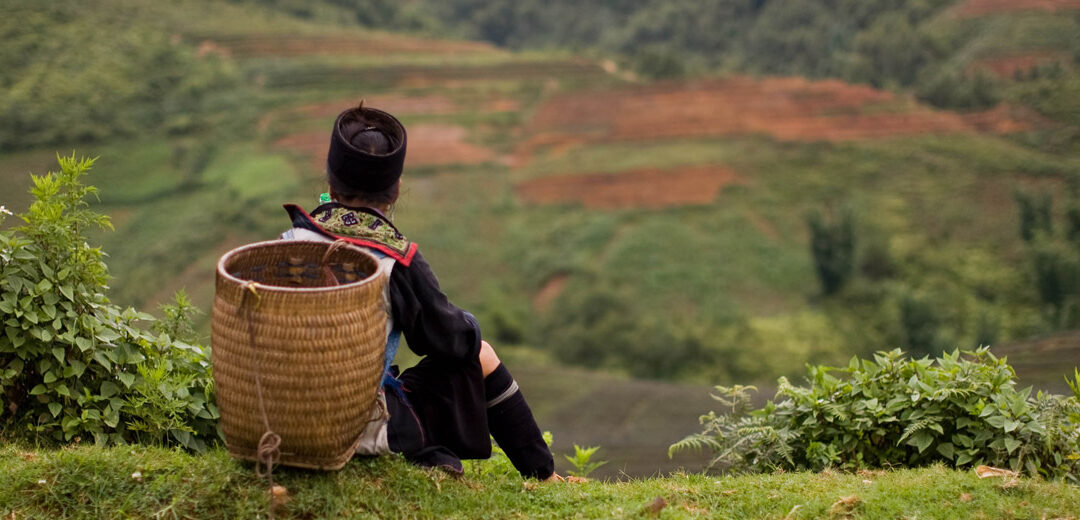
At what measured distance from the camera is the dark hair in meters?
3.12

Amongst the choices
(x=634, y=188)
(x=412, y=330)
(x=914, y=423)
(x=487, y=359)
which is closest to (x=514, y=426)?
(x=487, y=359)

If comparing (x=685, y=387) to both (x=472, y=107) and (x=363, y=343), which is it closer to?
(x=363, y=343)

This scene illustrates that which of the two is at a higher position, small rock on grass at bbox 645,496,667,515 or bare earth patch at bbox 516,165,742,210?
small rock on grass at bbox 645,496,667,515

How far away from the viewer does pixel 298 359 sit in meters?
2.72

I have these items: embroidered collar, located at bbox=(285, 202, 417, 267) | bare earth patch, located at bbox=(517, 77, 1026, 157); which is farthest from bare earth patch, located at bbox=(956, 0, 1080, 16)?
embroidered collar, located at bbox=(285, 202, 417, 267)

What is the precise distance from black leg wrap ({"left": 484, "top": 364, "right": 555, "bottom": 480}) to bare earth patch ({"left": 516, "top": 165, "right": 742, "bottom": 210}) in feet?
75.0

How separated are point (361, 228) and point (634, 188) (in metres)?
24.2

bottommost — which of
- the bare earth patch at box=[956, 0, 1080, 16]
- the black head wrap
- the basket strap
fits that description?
the basket strap

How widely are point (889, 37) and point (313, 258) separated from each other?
37838 mm

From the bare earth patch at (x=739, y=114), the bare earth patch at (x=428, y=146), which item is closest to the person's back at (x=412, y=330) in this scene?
the bare earth patch at (x=428, y=146)

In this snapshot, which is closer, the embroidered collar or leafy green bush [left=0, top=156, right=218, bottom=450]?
the embroidered collar

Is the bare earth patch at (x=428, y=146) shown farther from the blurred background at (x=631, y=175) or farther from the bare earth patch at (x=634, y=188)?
the bare earth patch at (x=634, y=188)

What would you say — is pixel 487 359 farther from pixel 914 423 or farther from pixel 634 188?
pixel 634 188

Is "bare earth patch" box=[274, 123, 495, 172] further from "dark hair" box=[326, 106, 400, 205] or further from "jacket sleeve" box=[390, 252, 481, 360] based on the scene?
"jacket sleeve" box=[390, 252, 481, 360]
